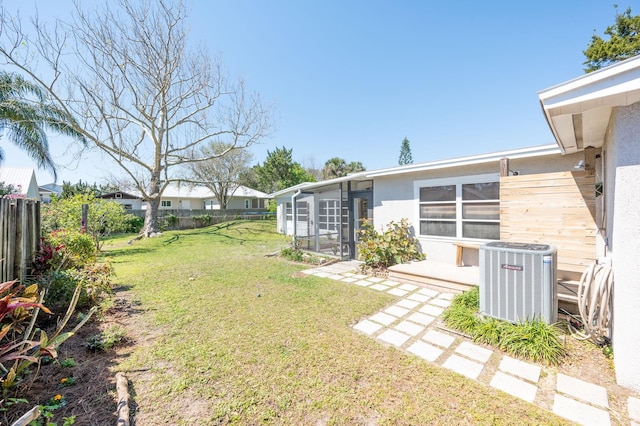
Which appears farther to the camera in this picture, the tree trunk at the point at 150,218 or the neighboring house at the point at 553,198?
the tree trunk at the point at 150,218

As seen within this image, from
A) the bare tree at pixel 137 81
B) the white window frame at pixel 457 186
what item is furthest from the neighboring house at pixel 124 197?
the white window frame at pixel 457 186

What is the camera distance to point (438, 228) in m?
7.27

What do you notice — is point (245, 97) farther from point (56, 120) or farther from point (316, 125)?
point (56, 120)

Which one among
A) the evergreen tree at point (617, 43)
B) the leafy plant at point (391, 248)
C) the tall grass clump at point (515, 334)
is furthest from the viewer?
the evergreen tree at point (617, 43)

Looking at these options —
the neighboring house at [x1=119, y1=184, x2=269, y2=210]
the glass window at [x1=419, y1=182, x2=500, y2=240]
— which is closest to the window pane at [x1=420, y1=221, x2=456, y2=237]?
the glass window at [x1=419, y1=182, x2=500, y2=240]

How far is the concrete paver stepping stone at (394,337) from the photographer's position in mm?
3461

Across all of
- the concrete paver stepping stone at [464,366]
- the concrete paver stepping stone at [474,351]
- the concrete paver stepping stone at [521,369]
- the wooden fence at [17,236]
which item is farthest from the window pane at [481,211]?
the wooden fence at [17,236]

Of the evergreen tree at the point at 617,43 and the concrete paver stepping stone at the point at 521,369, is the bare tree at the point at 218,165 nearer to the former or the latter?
the evergreen tree at the point at 617,43

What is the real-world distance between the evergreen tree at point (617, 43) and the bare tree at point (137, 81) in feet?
64.0

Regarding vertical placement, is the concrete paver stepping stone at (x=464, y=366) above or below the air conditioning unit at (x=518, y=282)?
below

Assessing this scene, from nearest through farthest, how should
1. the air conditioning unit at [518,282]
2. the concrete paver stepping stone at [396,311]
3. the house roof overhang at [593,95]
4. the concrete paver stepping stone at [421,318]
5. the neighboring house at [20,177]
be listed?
the house roof overhang at [593,95]
the air conditioning unit at [518,282]
the concrete paver stepping stone at [421,318]
the concrete paver stepping stone at [396,311]
the neighboring house at [20,177]

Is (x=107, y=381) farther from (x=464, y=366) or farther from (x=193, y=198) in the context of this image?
(x=193, y=198)

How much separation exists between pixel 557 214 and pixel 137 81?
1830cm

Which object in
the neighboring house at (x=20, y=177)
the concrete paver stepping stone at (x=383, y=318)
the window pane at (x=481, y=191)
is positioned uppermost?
the neighboring house at (x=20, y=177)
